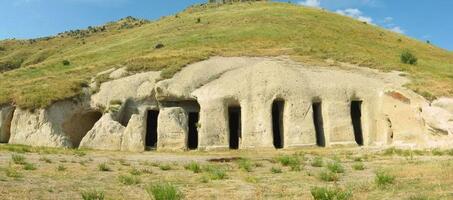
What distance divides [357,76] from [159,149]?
15.9m

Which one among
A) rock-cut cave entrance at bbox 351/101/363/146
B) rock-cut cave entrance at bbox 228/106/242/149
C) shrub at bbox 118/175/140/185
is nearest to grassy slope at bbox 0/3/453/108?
rock-cut cave entrance at bbox 351/101/363/146

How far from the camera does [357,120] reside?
3991 centimetres

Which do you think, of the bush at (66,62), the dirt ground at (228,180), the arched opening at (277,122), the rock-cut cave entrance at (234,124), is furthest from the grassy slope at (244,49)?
the dirt ground at (228,180)

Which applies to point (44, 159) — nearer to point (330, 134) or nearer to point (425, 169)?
point (425, 169)

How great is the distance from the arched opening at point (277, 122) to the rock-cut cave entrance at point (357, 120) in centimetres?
555

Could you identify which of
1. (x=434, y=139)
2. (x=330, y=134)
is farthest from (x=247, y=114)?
(x=434, y=139)

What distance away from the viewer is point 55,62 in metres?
57.1

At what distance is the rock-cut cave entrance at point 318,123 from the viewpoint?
3716 centimetres

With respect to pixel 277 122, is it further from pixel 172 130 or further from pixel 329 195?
pixel 329 195

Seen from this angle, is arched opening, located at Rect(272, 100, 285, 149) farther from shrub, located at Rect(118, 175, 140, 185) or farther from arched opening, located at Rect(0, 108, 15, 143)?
shrub, located at Rect(118, 175, 140, 185)

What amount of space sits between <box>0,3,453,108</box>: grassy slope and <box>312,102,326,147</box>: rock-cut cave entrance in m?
6.14

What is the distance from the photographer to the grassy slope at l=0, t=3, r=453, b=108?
40.4m

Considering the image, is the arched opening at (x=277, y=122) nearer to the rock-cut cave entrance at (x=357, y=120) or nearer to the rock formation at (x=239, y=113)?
the rock formation at (x=239, y=113)

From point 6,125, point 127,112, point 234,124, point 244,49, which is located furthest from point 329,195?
point 244,49
